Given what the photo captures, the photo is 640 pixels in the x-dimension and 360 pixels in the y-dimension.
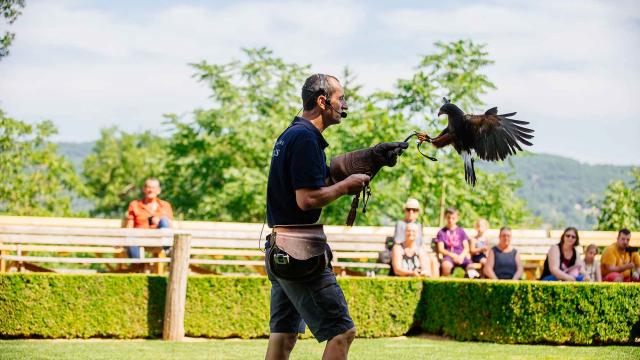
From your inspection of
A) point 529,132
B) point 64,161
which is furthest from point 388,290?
point 64,161

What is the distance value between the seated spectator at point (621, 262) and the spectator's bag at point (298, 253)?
8954 mm

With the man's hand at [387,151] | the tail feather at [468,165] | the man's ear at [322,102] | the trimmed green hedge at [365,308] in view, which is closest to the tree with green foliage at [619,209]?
the trimmed green hedge at [365,308]

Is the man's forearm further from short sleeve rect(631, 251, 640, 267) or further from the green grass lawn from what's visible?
short sleeve rect(631, 251, 640, 267)

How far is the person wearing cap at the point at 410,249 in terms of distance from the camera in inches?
506

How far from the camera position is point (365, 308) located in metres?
12.4

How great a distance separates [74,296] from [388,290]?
13.1 ft

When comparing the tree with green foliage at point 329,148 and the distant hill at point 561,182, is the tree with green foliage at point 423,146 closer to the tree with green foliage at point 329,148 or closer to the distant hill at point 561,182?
the tree with green foliage at point 329,148

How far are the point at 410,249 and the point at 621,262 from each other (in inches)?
118

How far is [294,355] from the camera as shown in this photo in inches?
386

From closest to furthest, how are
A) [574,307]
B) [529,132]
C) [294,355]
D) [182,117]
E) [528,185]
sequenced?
[529,132], [294,355], [574,307], [182,117], [528,185]

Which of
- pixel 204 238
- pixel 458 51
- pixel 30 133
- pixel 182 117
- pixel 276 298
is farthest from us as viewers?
pixel 30 133

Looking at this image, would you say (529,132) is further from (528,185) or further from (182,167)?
(528,185)

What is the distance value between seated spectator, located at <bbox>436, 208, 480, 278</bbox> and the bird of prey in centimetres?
738

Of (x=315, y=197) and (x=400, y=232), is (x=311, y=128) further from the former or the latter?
(x=400, y=232)
